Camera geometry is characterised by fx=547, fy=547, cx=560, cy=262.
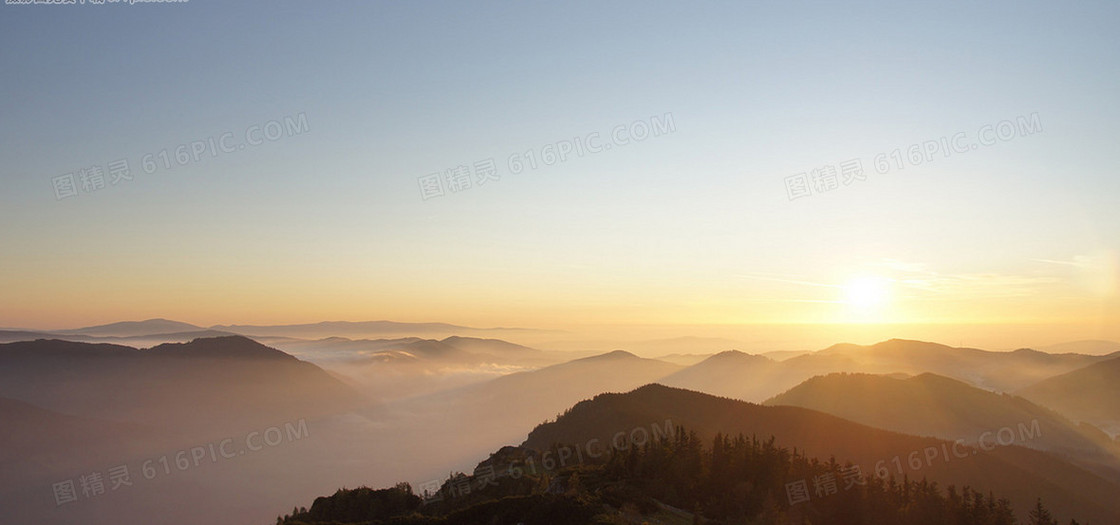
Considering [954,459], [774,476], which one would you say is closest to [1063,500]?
[954,459]

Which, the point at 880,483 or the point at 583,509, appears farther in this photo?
the point at 880,483

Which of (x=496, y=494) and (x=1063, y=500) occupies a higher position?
(x=496, y=494)

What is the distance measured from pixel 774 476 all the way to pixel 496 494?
4751cm

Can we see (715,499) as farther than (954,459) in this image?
No

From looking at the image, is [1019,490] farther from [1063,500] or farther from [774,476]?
[774,476]

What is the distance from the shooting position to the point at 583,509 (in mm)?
43938

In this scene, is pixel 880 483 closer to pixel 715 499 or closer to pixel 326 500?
pixel 715 499

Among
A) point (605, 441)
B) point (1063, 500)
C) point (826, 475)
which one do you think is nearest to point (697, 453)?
point (826, 475)

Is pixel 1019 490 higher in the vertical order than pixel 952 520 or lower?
lower

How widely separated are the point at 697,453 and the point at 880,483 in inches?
1456

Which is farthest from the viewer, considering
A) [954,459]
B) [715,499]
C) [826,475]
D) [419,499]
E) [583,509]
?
[954,459]

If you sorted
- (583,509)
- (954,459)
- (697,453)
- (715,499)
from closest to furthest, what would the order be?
1. (583,509)
2. (715,499)
3. (697,453)
4. (954,459)

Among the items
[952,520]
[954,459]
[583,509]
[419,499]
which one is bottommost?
[954,459]

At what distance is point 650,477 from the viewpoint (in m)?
72.9
